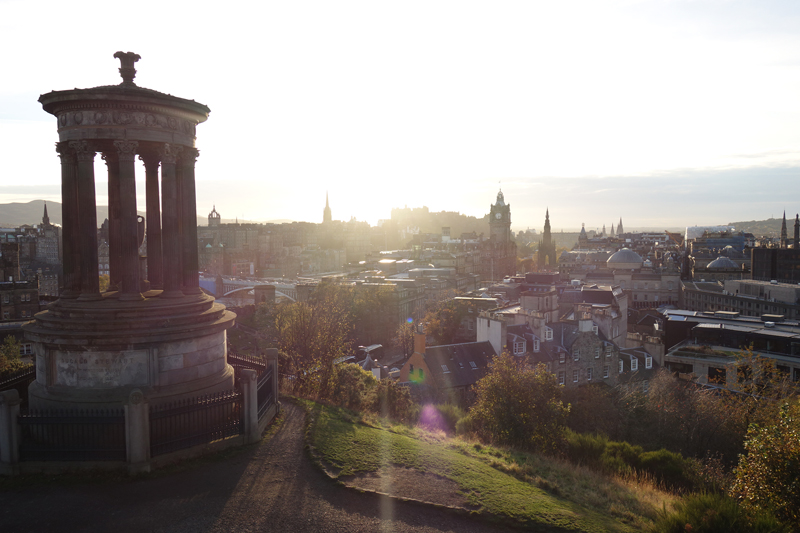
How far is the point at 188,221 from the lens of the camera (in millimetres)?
13594

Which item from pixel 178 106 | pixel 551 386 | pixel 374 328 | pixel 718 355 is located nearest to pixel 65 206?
pixel 178 106

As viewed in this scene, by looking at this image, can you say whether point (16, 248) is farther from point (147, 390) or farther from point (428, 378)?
point (147, 390)

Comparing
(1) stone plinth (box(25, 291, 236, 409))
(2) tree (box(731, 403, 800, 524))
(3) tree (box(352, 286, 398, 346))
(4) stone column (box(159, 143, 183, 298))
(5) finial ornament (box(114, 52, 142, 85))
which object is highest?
(5) finial ornament (box(114, 52, 142, 85))

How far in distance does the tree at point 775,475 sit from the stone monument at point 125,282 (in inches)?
460

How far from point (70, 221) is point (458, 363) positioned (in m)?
24.9

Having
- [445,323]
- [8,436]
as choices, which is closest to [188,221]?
[8,436]

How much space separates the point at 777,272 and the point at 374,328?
74034mm

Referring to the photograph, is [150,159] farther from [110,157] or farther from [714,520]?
[714,520]

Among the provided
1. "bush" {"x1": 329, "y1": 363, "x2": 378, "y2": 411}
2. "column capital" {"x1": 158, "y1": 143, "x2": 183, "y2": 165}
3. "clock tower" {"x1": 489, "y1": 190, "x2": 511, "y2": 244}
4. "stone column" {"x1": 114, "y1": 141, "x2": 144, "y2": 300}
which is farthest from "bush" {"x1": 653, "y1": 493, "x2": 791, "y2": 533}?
"clock tower" {"x1": 489, "y1": 190, "x2": 511, "y2": 244}

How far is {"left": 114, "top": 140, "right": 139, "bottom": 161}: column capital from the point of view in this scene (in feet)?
40.5

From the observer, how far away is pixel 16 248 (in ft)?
184

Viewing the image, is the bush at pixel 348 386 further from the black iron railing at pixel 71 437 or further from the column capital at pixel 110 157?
the column capital at pixel 110 157

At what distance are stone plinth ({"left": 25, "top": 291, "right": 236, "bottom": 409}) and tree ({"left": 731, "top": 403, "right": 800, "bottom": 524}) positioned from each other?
11748mm

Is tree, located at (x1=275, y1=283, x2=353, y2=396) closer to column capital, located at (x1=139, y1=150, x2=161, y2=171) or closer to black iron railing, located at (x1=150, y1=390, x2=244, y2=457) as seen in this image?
black iron railing, located at (x1=150, y1=390, x2=244, y2=457)
